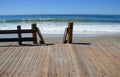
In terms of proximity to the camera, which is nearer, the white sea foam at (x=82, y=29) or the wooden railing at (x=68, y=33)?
the wooden railing at (x=68, y=33)

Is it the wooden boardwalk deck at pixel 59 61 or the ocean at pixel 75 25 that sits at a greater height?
the wooden boardwalk deck at pixel 59 61

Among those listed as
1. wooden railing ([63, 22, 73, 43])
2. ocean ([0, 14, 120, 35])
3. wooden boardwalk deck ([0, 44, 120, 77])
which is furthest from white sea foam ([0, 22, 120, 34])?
wooden boardwalk deck ([0, 44, 120, 77])

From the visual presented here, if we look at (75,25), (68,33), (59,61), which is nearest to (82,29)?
(75,25)

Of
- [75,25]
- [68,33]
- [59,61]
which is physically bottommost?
[75,25]

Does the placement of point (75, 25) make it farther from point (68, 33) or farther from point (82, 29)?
point (68, 33)

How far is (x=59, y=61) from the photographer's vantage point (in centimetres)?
552

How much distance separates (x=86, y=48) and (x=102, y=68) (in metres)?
2.40

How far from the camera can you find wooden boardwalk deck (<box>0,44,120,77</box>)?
4.59 meters

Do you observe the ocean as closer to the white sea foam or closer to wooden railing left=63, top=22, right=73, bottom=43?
the white sea foam

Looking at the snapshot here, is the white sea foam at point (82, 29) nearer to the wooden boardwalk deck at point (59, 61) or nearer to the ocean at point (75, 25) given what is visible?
the ocean at point (75, 25)

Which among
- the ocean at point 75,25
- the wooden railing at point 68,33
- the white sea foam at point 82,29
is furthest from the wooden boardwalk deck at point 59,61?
the white sea foam at point 82,29

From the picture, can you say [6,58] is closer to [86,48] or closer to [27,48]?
[27,48]

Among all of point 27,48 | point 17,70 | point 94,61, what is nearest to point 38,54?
point 27,48

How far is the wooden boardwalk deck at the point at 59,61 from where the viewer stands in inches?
181
